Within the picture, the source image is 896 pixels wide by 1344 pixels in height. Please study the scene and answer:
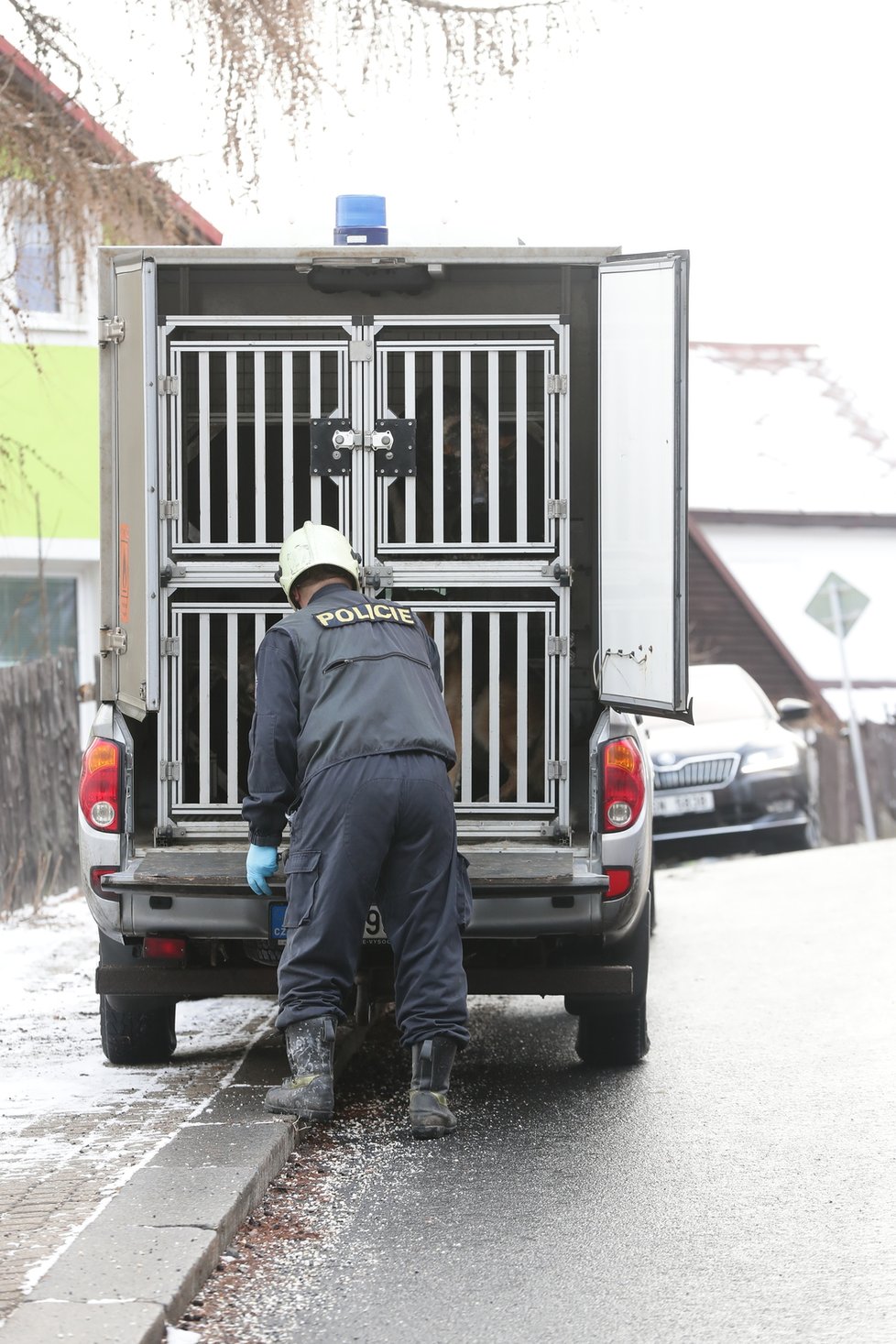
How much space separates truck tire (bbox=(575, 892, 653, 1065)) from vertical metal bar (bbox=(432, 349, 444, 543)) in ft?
5.37

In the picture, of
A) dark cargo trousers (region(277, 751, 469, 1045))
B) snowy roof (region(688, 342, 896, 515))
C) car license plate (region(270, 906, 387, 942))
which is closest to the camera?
dark cargo trousers (region(277, 751, 469, 1045))

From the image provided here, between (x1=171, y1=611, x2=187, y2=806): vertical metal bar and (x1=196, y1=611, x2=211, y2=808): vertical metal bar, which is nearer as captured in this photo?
(x1=171, y1=611, x2=187, y2=806): vertical metal bar

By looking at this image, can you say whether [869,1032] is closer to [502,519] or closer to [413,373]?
[502,519]

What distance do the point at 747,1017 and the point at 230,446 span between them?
337cm

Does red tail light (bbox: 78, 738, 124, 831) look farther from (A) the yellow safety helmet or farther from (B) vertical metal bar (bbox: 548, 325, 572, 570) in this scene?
(B) vertical metal bar (bbox: 548, 325, 572, 570)

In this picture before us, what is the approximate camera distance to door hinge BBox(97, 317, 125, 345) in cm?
657

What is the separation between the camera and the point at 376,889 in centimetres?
580

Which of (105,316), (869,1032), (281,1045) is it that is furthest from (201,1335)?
(869,1032)

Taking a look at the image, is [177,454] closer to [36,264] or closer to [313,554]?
[313,554]

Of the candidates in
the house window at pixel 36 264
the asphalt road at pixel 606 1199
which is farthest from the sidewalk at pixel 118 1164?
the house window at pixel 36 264

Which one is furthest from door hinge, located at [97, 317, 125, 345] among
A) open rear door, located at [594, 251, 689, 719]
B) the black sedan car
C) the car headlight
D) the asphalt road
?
the car headlight

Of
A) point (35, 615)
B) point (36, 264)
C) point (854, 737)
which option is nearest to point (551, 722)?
point (36, 264)

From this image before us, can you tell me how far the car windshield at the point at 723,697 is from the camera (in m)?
15.6

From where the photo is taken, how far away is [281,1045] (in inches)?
281
